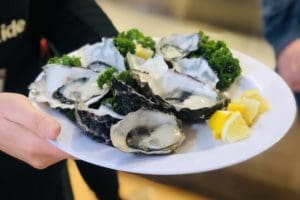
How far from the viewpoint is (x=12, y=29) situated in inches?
→ 34.4

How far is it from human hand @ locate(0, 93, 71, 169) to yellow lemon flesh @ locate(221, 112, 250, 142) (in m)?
0.20

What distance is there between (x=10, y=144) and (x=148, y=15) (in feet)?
3.59

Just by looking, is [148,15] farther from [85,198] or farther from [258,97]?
[258,97]

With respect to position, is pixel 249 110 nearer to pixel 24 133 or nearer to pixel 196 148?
pixel 196 148

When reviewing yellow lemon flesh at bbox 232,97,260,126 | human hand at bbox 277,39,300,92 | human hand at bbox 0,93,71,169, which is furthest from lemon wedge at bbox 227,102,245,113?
human hand at bbox 277,39,300,92

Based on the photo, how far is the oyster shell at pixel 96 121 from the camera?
25.0 inches

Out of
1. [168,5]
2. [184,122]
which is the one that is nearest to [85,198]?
[184,122]

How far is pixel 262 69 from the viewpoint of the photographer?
80cm

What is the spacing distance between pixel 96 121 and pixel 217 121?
152 mm

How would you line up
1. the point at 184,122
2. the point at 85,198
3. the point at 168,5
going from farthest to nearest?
the point at 168,5
the point at 85,198
the point at 184,122

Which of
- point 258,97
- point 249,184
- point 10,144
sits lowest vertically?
point 249,184

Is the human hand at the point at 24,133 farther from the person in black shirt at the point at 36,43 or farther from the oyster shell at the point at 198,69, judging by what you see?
the oyster shell at the point at 198,69

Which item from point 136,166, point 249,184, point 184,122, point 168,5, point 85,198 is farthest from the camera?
point 168,5

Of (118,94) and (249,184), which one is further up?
(118,94)
